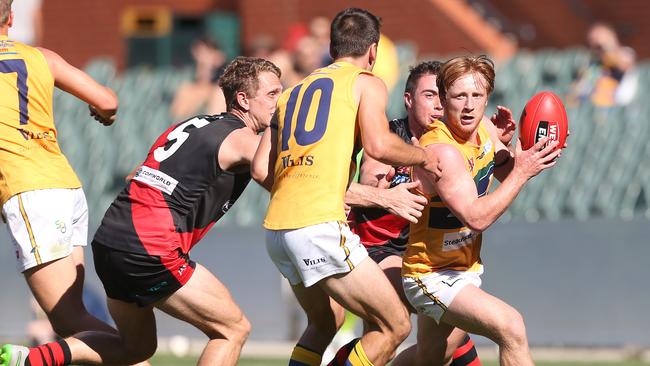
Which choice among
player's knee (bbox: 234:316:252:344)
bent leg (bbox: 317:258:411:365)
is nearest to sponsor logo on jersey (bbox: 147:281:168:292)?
player's knee (bbox: 234:316:252:344)

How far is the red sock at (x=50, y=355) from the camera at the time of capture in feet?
23.0

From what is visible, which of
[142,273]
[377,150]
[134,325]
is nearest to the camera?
[377,150]

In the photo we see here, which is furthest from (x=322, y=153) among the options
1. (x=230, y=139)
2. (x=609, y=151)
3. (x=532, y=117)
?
(x=609, y=151)

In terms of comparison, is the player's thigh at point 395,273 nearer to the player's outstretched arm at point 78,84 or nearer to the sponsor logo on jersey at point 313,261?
the sponsor logo on jersey at point 313,261

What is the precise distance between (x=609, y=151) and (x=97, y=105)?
5894mm

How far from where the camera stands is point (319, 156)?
6.54 metres

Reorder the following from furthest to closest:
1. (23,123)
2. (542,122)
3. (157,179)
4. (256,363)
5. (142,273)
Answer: (256,363), (23,123), (157,179), (142,273), (542,122)

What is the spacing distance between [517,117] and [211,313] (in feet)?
20.0

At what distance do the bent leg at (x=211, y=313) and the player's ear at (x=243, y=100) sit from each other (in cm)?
95

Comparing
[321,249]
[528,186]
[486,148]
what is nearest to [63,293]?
[321,249]

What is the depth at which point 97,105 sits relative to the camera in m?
7.40

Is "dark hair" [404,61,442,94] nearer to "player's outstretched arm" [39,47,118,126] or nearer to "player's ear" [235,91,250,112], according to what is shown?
"player's ear" [235,91,250,112]

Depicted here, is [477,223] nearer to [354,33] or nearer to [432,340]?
[432,340]

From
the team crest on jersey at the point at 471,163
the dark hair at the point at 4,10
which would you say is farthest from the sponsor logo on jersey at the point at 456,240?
the dark hair at the point at 4,10
